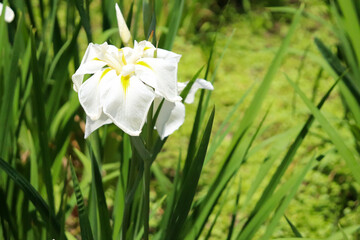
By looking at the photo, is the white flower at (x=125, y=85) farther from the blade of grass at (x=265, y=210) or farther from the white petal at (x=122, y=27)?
the blade of grass at (x=265, y=210)

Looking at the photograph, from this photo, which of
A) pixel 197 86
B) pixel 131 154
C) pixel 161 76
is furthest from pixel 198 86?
pixel 131 154

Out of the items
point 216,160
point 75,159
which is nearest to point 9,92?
point 75,159

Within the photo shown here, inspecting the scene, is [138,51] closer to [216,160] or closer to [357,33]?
[357,33]

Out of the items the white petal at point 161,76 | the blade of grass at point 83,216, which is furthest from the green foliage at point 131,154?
the white petal at point 161,76

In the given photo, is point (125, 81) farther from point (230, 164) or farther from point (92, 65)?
point (230, 164)

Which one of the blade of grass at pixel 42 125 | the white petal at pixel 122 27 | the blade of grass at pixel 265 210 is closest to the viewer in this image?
the white petal at pixel 122 27

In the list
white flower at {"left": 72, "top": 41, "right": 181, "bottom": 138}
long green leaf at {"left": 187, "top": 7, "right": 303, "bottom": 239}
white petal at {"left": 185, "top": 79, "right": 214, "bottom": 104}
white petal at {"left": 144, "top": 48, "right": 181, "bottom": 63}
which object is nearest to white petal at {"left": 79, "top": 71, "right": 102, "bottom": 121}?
white flower at {"left": 72, "top": 41, "right": 181, "bottom": 138}

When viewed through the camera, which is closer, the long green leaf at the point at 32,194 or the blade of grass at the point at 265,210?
the long green leaf at the point at 32,194

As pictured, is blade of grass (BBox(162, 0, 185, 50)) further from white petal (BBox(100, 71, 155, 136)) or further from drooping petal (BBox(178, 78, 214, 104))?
white petal (BBox(100, 71, 155, 136))
